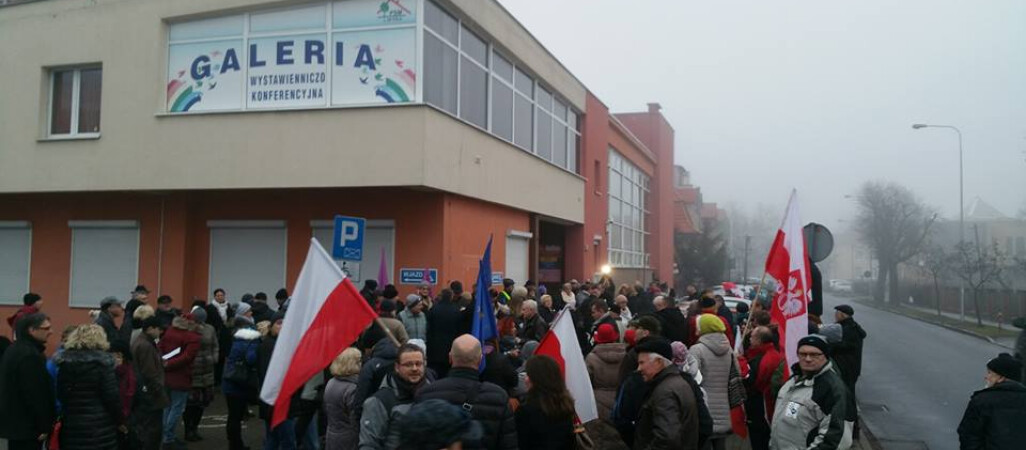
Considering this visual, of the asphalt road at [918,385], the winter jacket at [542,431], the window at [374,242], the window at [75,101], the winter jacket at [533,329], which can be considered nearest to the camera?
the winter jacket at [542,431]

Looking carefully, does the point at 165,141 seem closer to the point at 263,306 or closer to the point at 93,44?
the point at 93,44

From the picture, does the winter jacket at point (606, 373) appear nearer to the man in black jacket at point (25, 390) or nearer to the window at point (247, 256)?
the man in black jacket at point (25, 390)

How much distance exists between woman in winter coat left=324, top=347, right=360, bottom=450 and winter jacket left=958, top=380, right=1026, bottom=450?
190 inches

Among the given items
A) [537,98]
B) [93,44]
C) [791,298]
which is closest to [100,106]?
[93,44]

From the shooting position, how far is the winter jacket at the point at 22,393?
6734mm

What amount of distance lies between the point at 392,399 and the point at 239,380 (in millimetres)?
4388

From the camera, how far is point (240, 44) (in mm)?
16328

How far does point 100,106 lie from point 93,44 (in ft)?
4.55

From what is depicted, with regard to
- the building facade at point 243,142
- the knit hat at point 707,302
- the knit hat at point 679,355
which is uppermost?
the building facade at point 243,142

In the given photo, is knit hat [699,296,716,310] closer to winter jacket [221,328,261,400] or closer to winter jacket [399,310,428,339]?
winter jacket [399,310,428,339]

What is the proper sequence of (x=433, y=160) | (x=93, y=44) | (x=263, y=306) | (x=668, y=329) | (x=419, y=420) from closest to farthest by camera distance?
1. (x=419, y=420)
2. (x=668, y=329)
3. (x=263, y=306)
4. (x=433, y=160)
5. (x=93, y=44)

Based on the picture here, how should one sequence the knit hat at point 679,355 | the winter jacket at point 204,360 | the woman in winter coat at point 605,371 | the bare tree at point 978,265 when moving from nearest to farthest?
the knit hat at point 679,355
the woman in winter coat at point 605,371
the winter jacket at point 204,360
the bare tree at point 978,265

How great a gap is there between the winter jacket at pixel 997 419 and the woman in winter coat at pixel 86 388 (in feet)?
23.2

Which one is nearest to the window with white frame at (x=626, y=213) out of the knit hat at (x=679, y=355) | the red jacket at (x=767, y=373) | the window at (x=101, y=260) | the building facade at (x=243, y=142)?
the building facade at (x=243, y=142)
